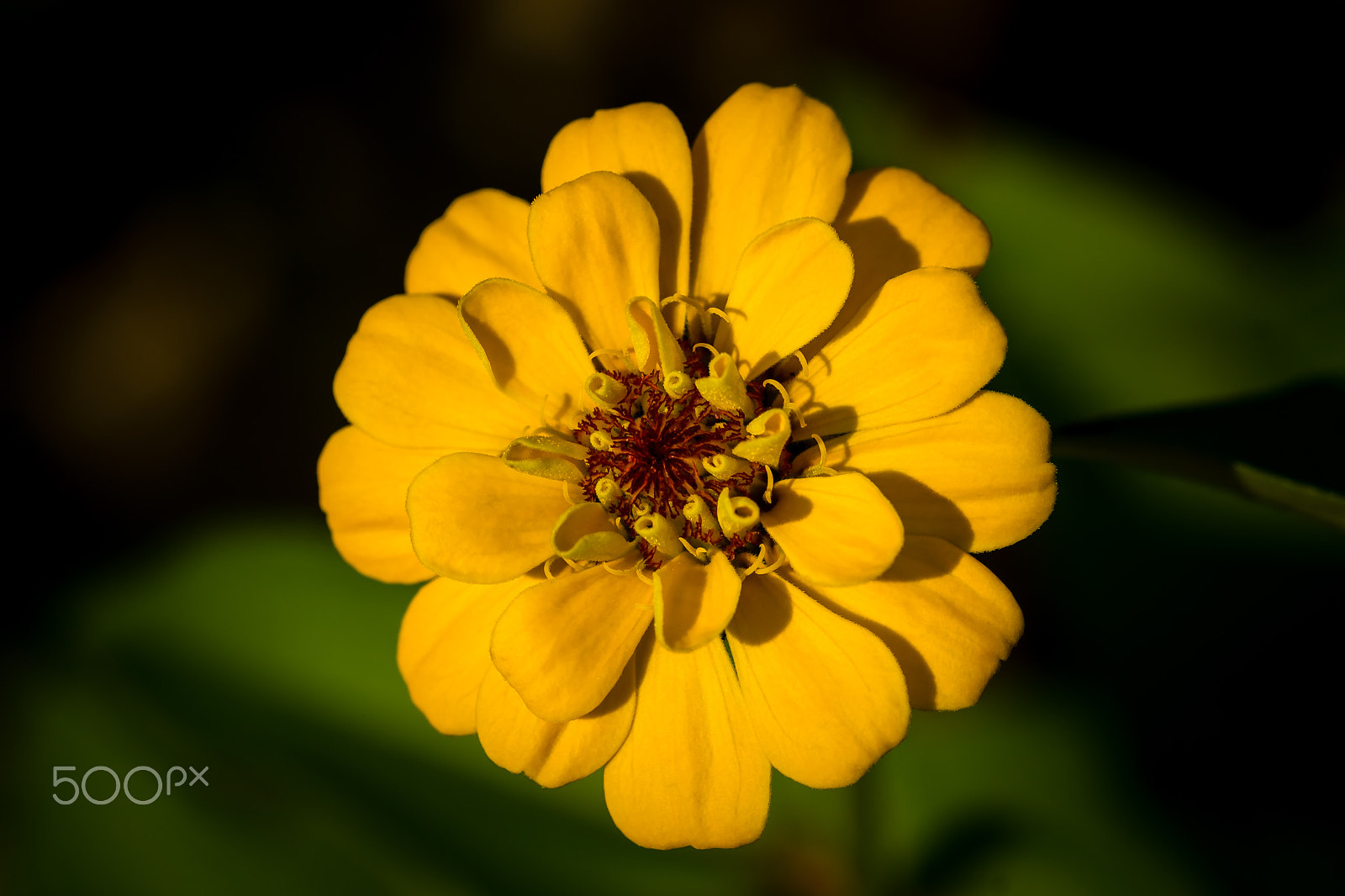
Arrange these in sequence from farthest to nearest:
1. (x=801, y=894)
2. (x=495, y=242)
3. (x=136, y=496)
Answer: (x=136, y=496)
(x=801, y=894)
(x=495, y=242)

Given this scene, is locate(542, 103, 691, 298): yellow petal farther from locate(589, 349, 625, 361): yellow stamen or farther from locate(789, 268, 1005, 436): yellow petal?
locate(789, 268, 1005, 436): yellow petal

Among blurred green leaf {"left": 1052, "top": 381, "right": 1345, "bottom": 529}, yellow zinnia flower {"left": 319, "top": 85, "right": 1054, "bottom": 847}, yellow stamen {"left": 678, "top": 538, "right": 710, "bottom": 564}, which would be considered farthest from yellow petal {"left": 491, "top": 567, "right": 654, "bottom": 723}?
blurred green leaf {"left": 1052, "top": 381, "right": 1345, "bottom": 529}

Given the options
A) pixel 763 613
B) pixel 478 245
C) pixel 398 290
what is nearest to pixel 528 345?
pixel 478 245

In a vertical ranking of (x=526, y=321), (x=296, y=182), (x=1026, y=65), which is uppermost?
(x=1026, y=65)

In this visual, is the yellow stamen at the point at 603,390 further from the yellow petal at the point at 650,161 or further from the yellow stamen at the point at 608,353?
the yellow petal at the point at 650,161

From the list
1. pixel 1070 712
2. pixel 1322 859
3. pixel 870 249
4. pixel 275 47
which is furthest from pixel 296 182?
pixel 1322 859

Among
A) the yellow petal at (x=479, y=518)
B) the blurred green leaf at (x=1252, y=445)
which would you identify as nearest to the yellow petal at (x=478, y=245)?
the yellow petal at (x=479, y=518)

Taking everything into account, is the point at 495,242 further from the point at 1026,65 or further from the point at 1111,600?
the point at 1026,65
